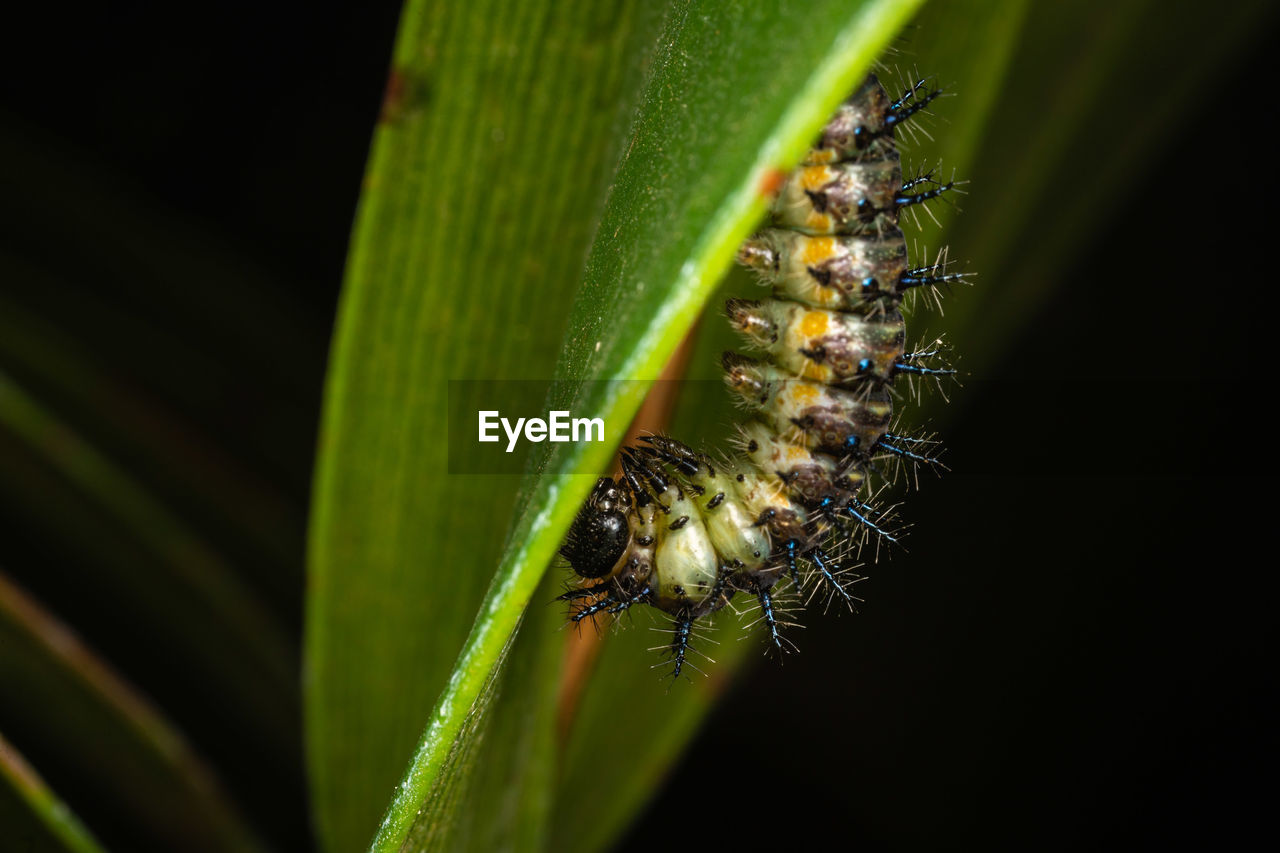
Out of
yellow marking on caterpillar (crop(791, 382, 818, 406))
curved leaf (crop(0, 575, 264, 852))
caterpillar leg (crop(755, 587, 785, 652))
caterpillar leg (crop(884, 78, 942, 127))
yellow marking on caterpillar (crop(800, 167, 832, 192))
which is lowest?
curved leaf (crop(0, 575, 264, 852))

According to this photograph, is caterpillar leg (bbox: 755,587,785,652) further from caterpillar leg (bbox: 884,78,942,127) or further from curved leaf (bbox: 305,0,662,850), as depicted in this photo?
caterpillar leg (bbox: 884,78,942,127)

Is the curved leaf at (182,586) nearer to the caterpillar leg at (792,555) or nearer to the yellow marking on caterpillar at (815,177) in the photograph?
the caterpillar leg at (792,555)

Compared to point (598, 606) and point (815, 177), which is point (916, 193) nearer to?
point (815, 177)

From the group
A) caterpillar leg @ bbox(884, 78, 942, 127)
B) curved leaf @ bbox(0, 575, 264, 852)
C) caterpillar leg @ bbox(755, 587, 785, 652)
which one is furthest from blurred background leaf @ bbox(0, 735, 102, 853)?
caterpillar leg @ bbox(884, 78, 942, 127)

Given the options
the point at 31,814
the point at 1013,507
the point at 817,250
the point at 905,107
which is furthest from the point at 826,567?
the point at 31,814

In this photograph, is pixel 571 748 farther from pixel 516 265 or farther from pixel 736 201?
pixel 736 201

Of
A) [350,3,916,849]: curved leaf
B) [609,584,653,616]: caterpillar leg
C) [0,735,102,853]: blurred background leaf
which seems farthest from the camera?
[609,584,653,616]: caterpillar leg

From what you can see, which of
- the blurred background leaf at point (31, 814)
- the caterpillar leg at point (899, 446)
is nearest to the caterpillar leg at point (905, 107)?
the caterpillar leg at point (899, 446)
